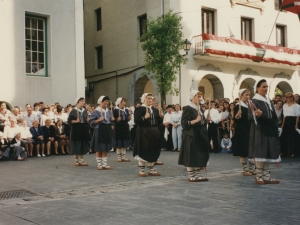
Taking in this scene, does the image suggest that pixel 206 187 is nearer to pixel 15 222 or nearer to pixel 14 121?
pixel 15 222

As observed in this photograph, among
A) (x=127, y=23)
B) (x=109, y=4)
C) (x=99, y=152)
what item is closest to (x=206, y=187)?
(x=99, y=152)

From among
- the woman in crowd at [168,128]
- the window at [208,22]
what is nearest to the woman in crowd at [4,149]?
the woman in crowd at [168,128]

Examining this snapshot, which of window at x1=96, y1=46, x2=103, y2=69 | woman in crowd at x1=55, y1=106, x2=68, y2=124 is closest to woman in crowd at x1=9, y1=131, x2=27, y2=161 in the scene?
woman in crowd at x1=55, y1=106, x2=68, y2=124

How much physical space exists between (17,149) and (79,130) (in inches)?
143

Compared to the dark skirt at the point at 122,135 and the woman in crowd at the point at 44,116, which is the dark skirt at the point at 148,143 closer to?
the dark skirt at the point at 122,135

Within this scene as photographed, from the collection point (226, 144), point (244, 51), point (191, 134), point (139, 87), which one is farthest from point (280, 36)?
point (191, 134)

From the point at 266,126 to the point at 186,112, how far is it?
5.54ft

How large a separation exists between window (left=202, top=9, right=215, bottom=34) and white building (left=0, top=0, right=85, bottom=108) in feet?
24.3

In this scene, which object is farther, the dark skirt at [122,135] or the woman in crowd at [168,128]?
the woman in crowd at [168,128]

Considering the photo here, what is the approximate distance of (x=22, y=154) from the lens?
1527cm

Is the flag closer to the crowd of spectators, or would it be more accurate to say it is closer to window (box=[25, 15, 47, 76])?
the crowd of spectators

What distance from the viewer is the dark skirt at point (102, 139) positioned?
11.6 metres

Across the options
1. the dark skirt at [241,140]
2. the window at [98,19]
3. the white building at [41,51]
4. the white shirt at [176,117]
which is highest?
the window at [98,19]

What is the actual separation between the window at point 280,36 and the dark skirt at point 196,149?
2047 centimetres
